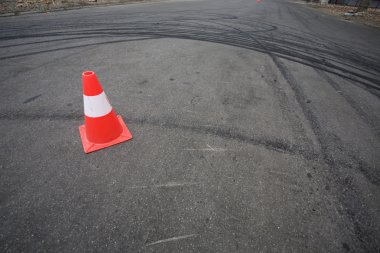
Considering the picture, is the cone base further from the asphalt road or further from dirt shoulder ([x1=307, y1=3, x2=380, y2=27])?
dirt shoulder ([x1=307, y1=3, x2=380, y2=27])

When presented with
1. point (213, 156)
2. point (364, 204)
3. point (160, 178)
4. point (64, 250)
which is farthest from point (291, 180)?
point (64, 250)

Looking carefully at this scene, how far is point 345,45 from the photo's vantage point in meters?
6.65

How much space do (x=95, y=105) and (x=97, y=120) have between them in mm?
172

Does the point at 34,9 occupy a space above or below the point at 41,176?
above

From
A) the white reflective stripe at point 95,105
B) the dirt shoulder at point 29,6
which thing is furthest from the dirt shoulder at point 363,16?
the dirt shoulder at point 29,6

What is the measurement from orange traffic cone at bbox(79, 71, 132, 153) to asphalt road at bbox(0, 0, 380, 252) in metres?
0.11

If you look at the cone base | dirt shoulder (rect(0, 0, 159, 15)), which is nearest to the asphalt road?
the cone base

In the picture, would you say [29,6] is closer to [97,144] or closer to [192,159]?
[97,144]

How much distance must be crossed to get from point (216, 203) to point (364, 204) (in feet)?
4.53

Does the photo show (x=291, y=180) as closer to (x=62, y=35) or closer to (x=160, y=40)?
(x=160, y=40)

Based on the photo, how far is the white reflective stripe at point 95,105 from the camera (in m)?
2.07

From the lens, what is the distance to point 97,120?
2127 mm

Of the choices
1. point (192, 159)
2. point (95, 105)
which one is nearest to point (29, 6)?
point (95, 105)

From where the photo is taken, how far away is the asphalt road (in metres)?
1.45
